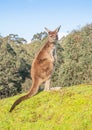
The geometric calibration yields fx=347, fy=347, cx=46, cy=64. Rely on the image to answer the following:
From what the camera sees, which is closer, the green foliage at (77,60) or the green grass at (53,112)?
the green grass at (53,112)

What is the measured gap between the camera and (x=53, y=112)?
10719 mm

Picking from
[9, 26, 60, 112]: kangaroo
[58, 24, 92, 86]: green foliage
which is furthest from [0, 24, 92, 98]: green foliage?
[9, 26, 60, 112]: kangaroo

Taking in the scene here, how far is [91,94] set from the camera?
11492mm

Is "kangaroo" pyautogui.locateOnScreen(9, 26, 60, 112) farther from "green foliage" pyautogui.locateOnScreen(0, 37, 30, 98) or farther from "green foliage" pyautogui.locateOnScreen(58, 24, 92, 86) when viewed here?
"green foliage" pyautogui.locateOnScreen(0, 37, 30, 98)

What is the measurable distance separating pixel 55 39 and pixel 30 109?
9.42 feet

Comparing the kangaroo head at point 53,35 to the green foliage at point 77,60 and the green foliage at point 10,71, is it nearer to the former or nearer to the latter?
the green foliage at point 77,60

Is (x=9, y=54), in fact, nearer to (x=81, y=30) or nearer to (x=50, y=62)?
(x=81, y=30)

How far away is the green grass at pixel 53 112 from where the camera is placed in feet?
32.1

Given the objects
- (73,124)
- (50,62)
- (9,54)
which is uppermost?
(9,54)

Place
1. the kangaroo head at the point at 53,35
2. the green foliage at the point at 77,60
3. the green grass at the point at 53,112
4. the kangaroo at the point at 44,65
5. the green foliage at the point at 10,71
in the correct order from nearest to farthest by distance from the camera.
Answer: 1. the green grass at the point at 53,112
2. the kangaroo at the point at 44,65
3. the kangaroo head at the point at 53,35
4. the green foliage at the point at 77,60
5. the green foliage at the point at 10,71

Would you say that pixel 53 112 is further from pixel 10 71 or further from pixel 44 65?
pixel 10 71

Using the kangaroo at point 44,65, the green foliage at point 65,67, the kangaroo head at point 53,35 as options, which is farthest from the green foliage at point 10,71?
the kangaroo head at point 53,35

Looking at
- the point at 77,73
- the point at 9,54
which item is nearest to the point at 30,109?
the point at 77,73

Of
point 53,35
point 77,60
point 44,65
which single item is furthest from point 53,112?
point 77,60
